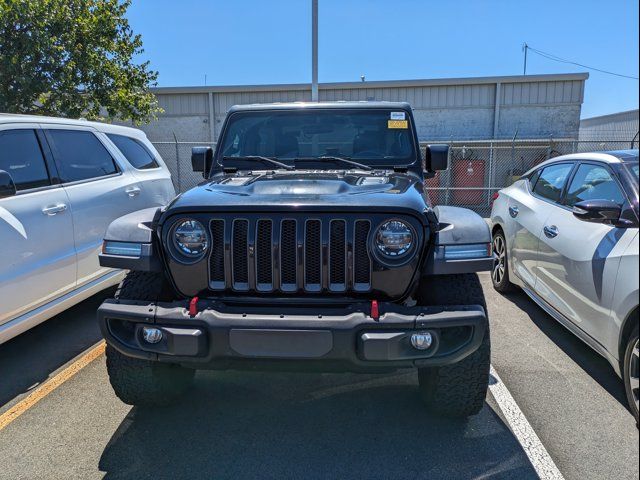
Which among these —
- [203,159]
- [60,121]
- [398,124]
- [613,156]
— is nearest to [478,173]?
[613,156]

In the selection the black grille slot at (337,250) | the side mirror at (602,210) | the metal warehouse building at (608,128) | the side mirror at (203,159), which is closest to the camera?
the black grille slot at (337,250)

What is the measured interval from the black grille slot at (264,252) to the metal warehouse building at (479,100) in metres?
14.3

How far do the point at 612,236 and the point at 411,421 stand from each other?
174cm

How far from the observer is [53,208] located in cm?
399

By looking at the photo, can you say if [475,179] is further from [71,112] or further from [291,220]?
[291,220]

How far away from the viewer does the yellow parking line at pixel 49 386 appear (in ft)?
10.2

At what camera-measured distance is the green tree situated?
9539 millimetres

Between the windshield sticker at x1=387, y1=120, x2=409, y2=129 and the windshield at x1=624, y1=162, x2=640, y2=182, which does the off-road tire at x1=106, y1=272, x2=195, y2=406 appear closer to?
the windshield sticker at x1=387, y1=120, x2=409, y2=129

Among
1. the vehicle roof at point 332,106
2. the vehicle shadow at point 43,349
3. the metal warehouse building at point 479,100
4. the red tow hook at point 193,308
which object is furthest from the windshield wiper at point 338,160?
the metal warehouse building at point 479,100

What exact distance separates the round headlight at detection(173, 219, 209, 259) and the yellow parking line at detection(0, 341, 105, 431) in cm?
163

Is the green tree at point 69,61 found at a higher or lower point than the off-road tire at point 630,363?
higher

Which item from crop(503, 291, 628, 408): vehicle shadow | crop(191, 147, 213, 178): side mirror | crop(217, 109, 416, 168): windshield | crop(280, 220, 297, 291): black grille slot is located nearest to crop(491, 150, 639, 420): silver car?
crop(503, 291, 628, 408): vehicle shadow

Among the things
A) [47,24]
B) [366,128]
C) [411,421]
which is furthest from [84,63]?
[411,421]

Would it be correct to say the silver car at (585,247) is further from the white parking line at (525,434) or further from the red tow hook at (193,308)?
the red tow hook at (193,308)
